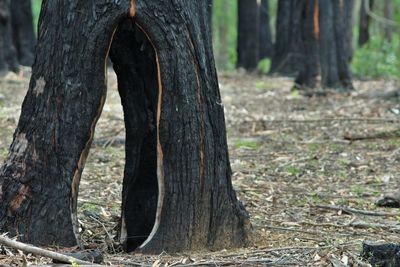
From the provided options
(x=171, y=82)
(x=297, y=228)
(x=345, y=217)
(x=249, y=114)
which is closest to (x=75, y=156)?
(x=171, y=82)

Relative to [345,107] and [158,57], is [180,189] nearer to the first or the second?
[158,57]

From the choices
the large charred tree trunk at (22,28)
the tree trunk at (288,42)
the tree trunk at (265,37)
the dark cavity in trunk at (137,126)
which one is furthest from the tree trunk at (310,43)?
the tree trunk at (265,37)

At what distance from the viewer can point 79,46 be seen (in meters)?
4.92

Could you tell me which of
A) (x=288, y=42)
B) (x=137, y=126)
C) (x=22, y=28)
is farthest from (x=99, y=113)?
(x=288, y=42)

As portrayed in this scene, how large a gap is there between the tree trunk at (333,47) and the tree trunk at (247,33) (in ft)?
27.2

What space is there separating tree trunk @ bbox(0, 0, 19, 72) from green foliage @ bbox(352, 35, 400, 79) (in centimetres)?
963

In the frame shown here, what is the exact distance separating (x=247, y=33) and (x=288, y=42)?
166 cm

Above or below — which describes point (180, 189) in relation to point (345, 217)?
above

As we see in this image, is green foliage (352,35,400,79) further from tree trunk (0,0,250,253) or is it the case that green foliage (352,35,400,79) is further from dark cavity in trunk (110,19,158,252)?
tree trunk (0,0,250,253)

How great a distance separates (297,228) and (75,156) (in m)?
1.90

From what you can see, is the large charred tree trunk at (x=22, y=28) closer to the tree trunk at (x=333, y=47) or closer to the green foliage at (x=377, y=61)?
the tree trunk at (x=333, y=47)

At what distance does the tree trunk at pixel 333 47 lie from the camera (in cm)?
1593

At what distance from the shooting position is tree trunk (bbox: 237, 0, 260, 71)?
24562 millimetres

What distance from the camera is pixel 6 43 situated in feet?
59.0
